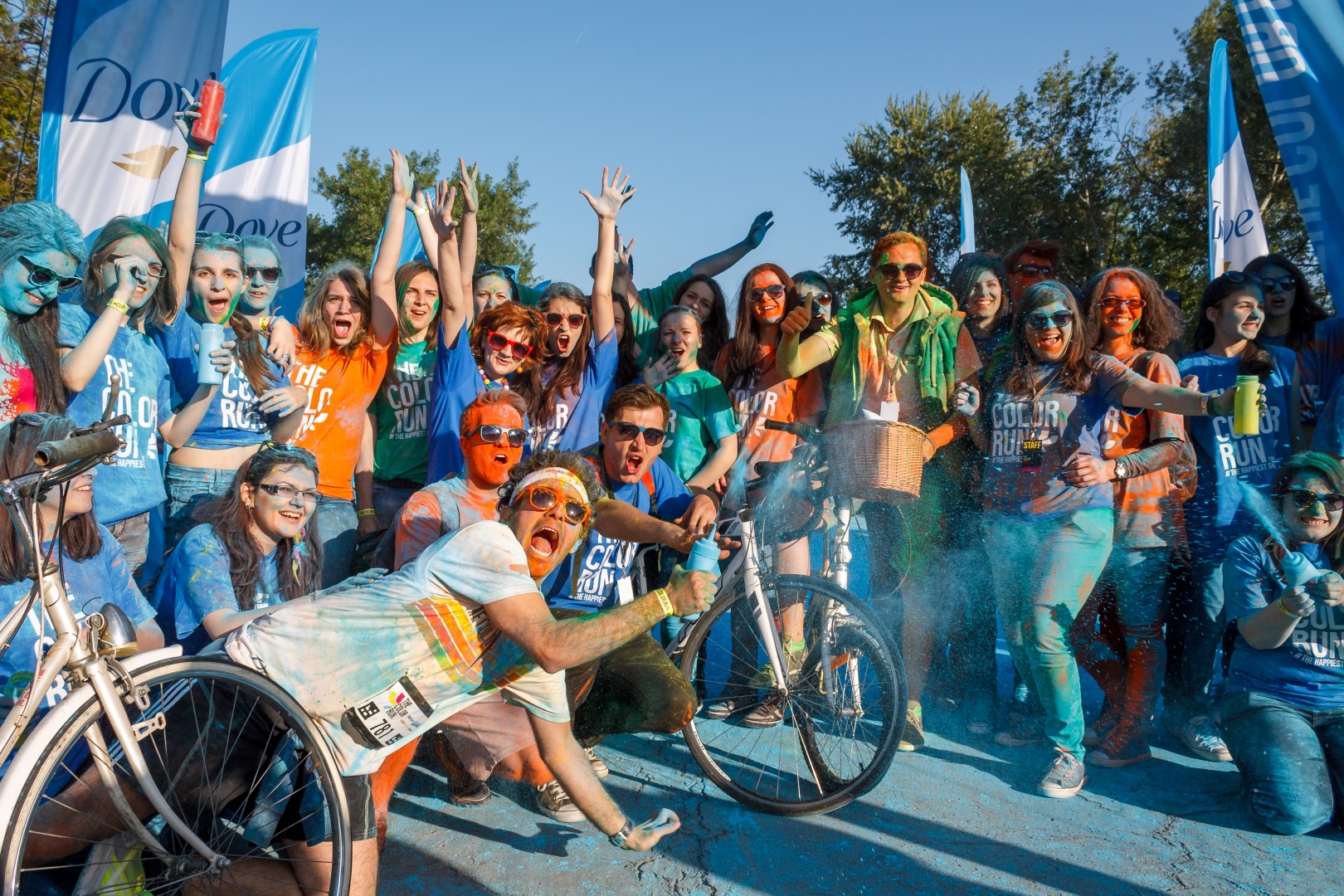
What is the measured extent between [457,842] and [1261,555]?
3.24 metres

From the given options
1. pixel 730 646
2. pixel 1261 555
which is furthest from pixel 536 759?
pixel 1261 555

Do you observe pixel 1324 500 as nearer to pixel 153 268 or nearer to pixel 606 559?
pixel 606 559

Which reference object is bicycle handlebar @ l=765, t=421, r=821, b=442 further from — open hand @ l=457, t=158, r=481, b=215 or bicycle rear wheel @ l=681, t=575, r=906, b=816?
open hand @ l=457, t=158, r=481, b=215

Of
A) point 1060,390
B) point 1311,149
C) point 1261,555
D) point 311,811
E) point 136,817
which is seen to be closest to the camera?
point 136,817

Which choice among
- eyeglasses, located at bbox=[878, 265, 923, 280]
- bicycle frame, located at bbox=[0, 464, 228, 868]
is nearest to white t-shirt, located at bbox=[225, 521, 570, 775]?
bicycle frame, located at bbox=[0, 464, 228, 868]

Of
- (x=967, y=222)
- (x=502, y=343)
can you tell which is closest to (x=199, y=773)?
(x=502, y=343)

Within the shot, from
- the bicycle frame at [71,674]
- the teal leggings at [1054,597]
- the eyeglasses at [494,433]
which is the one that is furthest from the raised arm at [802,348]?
the bicycle frame at [71,674]

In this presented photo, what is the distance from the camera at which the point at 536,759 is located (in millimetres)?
3428

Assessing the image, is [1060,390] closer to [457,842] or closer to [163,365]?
[457,842]

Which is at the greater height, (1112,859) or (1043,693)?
(1043,693)

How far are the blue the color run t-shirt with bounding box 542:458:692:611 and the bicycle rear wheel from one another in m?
0.42

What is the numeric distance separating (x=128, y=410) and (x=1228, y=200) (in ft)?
23.0

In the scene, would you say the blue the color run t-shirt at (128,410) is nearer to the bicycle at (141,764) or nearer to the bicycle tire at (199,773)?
the bicycle at (141,764)

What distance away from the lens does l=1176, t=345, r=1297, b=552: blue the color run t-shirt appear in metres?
4.33
